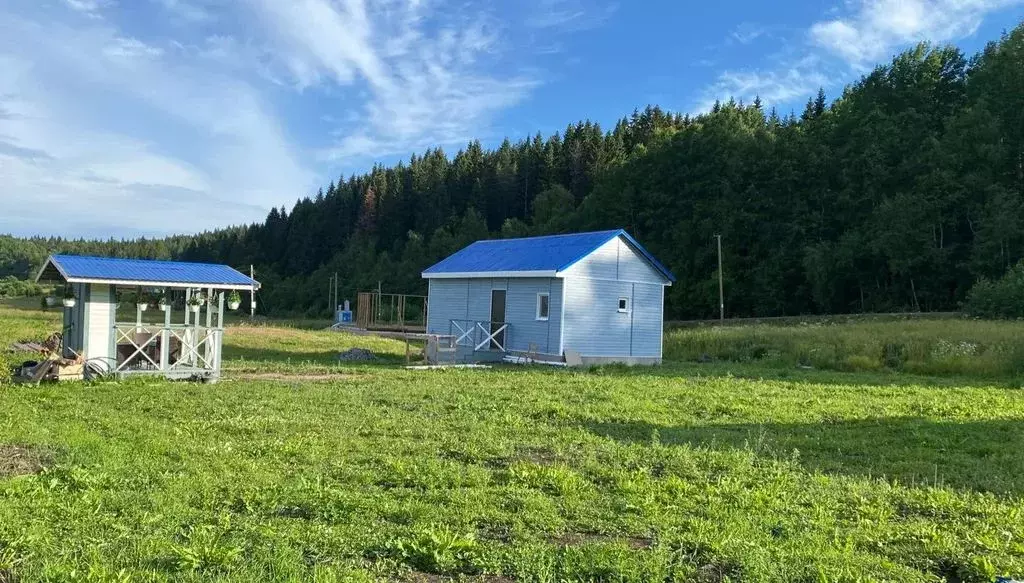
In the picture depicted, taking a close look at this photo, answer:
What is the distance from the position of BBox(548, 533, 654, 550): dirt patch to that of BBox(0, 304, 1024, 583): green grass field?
0.03m

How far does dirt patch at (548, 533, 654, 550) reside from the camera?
4.99 meters

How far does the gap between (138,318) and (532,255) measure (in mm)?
13234

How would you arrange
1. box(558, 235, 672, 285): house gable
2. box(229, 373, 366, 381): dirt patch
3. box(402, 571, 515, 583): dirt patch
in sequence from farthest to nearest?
box(558, 235, 672, 285): house gable → box(229, 373, 366, 381): dirt patch → box(402, 571, 515, 583): dirt patch

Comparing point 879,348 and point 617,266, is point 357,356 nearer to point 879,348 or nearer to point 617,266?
point 617,266

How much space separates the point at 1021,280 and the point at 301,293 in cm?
7677

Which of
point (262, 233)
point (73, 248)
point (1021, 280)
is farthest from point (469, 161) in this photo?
point (73, 248)

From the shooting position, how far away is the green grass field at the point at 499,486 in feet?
14.9

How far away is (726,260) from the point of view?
5316 centimetres

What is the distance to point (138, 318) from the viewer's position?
1585cm

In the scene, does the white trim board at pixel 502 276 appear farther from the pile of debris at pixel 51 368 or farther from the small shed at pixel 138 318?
the pile of debris at pixel 51 368

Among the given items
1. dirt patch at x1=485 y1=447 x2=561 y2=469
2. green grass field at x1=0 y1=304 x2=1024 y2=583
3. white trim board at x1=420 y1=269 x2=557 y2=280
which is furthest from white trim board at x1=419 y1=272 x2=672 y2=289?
dirt patch at x1=485 y1=447 x2=561 y2=469

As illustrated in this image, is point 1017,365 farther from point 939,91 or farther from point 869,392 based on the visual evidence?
point 939,91

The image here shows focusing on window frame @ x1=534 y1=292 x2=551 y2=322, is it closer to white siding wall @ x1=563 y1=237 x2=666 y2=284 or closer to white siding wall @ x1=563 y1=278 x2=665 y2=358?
white siding wall @ x1=563 y1=278 x2=665 y2=358

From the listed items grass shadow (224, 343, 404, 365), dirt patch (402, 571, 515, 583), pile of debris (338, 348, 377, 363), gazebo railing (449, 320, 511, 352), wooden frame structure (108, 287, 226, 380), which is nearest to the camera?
dirt patch (402, 571, 515, 583)
